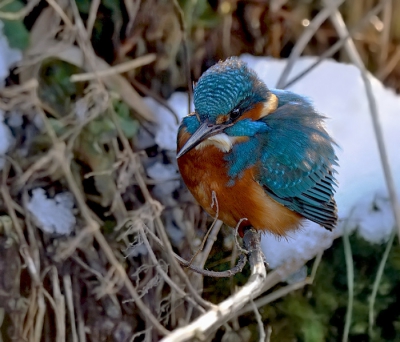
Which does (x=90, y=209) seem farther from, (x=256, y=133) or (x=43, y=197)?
(x=256, y=133)

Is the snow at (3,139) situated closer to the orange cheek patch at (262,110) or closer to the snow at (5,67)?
the snow at (5,67)

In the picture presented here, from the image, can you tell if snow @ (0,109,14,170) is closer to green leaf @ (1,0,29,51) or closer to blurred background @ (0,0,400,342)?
blurred background @ (0,0,400,342)

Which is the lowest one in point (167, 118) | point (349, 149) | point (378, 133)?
point (349, 149)

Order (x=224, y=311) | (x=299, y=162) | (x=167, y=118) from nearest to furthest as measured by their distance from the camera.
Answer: (x=224, y=311) < (x=299, y=162) < (x=167, y=118)

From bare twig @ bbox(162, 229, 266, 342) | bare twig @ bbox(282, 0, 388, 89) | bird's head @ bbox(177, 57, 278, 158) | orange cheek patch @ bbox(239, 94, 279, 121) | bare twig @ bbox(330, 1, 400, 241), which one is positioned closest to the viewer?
bare twig @ bbox(162, 229, 266, 342)

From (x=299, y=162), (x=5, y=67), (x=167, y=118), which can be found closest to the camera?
(x=299, y=162)

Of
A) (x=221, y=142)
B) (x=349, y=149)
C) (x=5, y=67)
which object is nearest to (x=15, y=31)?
(x=5, y=67)

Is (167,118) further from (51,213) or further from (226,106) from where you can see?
(226,106)

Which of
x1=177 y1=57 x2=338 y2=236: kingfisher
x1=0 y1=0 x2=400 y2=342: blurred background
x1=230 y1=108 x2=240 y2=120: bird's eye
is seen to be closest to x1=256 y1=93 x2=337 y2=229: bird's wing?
x1=177 y1=57 x2=338 y2=236: kingfisher
